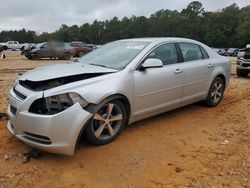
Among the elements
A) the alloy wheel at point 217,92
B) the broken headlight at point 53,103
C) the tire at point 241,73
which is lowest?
the tire at point 241,73

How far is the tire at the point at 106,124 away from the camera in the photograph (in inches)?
167

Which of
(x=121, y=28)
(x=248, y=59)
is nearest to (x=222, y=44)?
(x=121, y=28)

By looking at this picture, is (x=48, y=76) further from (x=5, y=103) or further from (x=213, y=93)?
(x=213, y=93)

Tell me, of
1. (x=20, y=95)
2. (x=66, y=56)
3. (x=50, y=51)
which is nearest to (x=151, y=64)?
(x=20, y=95)

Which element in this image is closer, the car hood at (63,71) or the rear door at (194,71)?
the car hood at (63,71)

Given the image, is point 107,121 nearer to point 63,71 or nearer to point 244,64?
point 63,71

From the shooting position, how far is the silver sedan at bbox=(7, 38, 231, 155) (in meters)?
3.86

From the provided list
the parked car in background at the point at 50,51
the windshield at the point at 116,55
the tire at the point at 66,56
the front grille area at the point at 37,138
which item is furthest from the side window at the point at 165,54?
the tire at the point at 66,56

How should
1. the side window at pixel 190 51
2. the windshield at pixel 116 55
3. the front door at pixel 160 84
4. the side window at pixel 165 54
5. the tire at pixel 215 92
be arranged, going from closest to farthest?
the front door at pixel 160 84 → the windshield at pixel 116 55 → the side window at pixel 165 54 → the side window at pixel 190 51 → the tire at pixel 215 92

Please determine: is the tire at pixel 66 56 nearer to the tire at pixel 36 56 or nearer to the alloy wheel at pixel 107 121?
the tire at pixel 36 56

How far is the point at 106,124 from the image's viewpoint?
14.5ft

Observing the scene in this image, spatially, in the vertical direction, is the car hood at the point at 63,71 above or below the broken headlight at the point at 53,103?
above

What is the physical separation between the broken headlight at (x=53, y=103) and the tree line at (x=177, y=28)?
8434cm

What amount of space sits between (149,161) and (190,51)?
2857 mm
